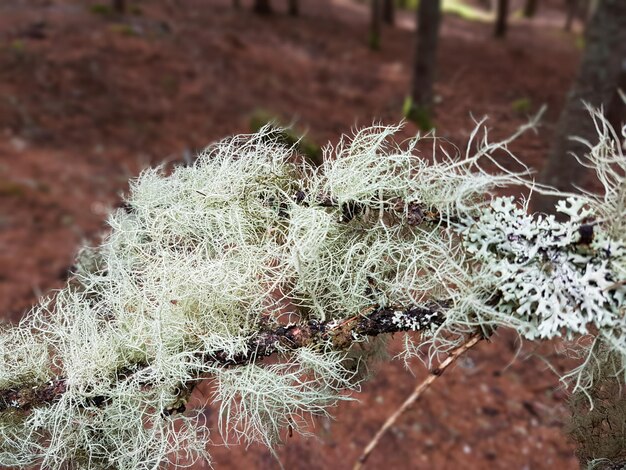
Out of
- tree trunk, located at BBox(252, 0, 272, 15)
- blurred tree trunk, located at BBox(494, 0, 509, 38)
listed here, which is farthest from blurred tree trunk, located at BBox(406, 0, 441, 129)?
blurred tree trunk, located at BBox(494, 0, 509, 38)

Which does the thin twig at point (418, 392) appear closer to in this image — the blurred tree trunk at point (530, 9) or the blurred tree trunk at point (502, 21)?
the blurred tree trunk at point (502, 21)

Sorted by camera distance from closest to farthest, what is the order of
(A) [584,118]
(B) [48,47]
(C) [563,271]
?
1. (C) [563,271]
2. (A) [584,118]
3. (B) [48,47]

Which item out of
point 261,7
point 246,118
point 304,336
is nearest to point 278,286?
point 304,336

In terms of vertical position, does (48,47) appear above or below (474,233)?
below

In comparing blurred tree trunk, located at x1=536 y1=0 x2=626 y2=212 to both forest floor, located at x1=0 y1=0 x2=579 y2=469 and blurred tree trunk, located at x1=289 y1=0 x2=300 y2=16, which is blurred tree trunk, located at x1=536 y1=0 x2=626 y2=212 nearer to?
forest floor, located at x1=0 y1=0 x2=579 y2=469

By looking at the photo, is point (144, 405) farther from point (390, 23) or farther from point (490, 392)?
point (390, 23)

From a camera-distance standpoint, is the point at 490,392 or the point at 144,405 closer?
the point at 144,405

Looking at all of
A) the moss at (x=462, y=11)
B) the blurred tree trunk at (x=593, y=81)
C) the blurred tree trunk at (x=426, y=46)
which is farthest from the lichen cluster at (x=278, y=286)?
the moss at (x=462, y=11)

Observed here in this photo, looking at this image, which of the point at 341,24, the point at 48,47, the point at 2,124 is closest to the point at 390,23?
the point at 341,24
